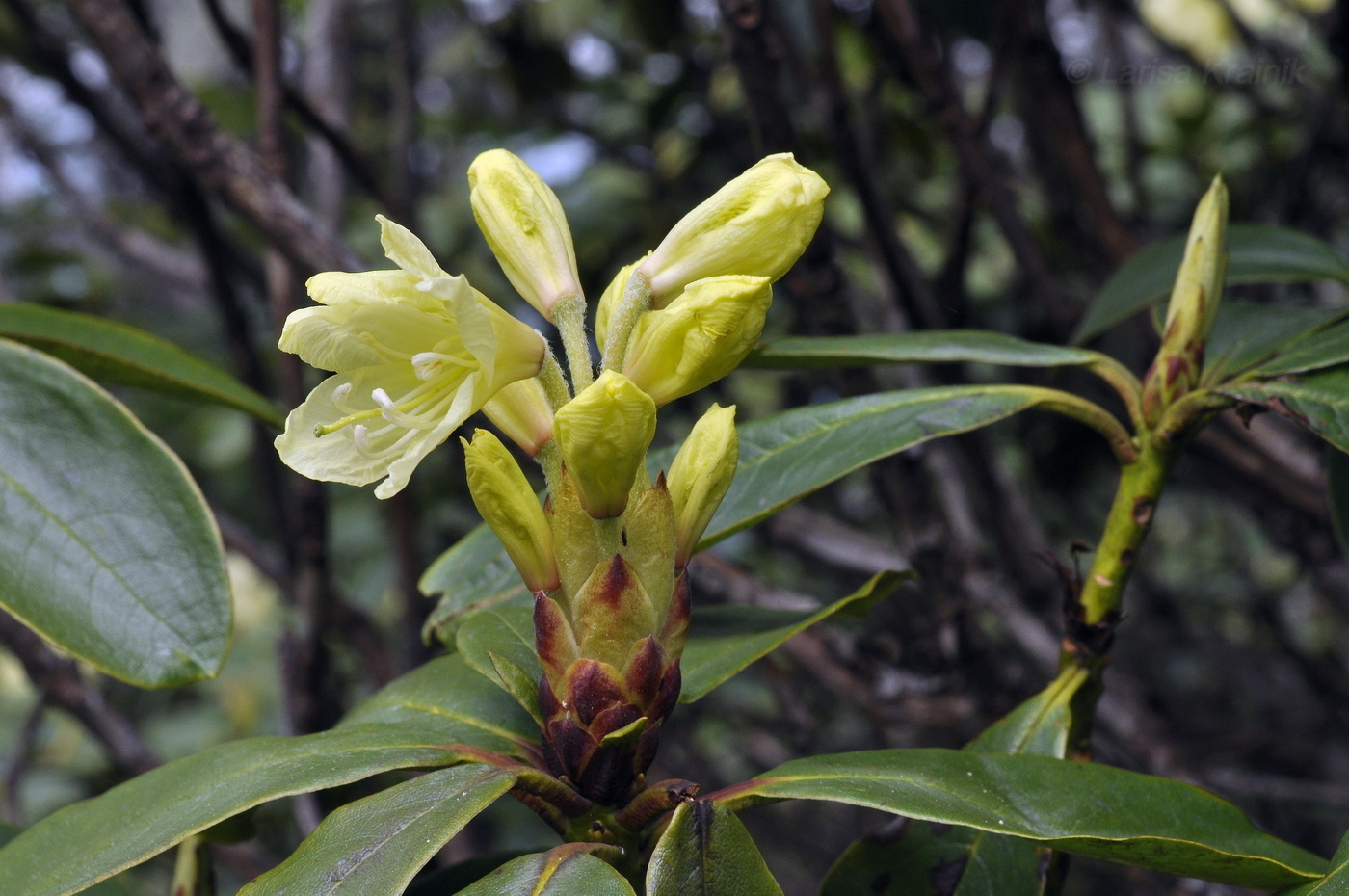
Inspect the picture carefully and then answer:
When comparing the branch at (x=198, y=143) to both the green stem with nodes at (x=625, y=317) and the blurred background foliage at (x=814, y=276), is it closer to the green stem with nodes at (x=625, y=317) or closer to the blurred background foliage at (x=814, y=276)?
the blurred background foliage at (x=814, y=276)

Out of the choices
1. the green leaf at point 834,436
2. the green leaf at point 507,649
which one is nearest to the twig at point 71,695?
the green leaf at point 507,649

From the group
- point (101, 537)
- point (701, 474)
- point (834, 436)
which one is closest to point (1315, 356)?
point (834, 436)

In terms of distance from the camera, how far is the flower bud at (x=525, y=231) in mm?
789

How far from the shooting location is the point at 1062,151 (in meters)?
1.85

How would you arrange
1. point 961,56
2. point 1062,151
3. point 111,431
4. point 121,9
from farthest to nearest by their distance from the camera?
point 961,56 < point 1062,151 < point 121,9 < point 111,431

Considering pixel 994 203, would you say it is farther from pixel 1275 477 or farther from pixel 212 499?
pixel 212 499

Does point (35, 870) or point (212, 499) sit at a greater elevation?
point (35, 870)

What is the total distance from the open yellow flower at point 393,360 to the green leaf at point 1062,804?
1.02ft

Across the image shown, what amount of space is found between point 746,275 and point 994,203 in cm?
101

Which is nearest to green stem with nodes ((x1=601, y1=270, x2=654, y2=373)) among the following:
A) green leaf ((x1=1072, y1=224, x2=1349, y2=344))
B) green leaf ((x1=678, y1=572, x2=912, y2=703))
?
green leaf ((x1=678, y1=572, x2=912, y2=703))

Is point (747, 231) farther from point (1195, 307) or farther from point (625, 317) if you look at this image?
point (1195, 307)

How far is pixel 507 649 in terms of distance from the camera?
2.66 feet

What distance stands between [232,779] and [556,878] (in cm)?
23

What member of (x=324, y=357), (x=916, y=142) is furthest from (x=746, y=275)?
(x=916, y=142)
